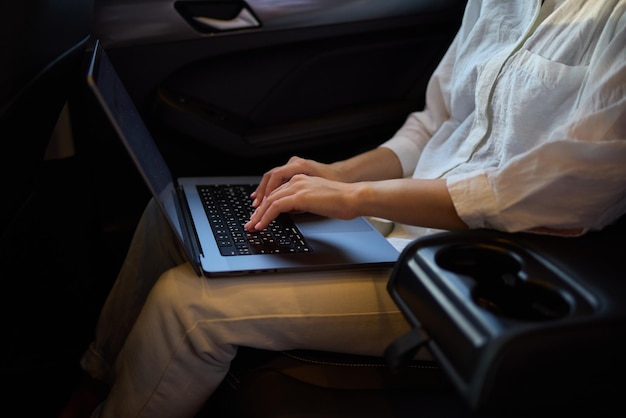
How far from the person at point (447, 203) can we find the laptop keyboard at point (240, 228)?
0.03 m

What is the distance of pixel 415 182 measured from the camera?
3.27 feet

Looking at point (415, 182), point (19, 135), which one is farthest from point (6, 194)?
point (415, 182)

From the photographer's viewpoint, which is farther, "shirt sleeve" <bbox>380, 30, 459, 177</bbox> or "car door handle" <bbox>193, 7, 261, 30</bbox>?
"car door handle" <bbox>193, 7, 261, 30</bbox>

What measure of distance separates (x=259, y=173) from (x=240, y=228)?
438 millimetres

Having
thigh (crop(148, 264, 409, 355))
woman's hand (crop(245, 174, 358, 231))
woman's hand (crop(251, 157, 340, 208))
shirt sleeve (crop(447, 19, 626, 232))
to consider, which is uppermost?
shirt sleeve (crop(447, 19, 626, 232))

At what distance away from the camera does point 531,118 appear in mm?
1018

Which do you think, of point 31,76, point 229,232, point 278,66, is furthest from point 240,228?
point 278,66

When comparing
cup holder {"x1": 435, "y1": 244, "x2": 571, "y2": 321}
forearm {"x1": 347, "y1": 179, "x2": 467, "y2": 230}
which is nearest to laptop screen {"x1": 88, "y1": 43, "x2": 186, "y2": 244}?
forearm {"x1": 347, "y1": 179, "x2": 467, "y2": 230}

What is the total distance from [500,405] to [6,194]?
713mm

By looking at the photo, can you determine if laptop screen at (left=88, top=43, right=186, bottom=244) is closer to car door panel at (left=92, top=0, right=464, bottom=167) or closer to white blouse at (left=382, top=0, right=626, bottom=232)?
car door panel at (left=92, top=0, right=464, bottom=167)

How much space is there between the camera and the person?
0.88 m

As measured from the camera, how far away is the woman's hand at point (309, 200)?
3.28 ft

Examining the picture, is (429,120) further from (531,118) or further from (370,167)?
(531,118)

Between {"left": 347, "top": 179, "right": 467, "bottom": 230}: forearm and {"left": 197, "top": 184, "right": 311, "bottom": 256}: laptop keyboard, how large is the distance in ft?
0.39
